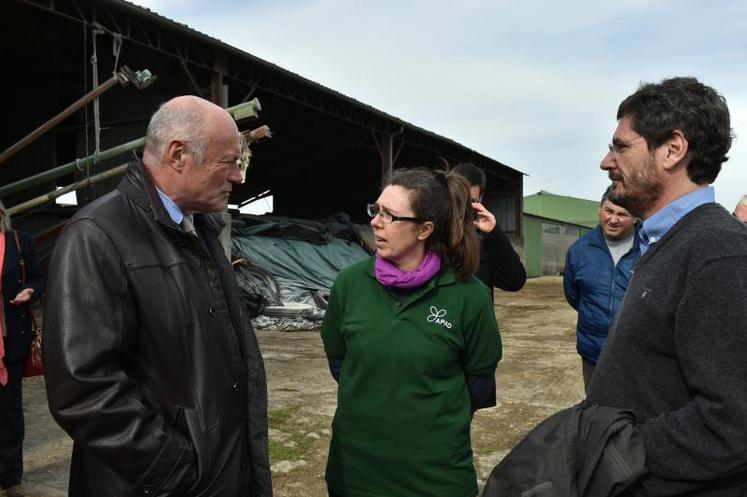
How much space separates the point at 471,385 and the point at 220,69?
38.4 feet

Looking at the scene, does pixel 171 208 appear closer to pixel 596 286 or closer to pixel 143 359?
pixel 143 359

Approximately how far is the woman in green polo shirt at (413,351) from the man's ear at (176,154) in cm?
85

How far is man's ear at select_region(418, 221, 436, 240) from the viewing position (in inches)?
95.5

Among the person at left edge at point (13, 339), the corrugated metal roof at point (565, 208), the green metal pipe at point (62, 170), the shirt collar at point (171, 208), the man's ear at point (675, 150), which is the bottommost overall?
the person at left edge at point (13, 339)

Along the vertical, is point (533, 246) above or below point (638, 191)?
above

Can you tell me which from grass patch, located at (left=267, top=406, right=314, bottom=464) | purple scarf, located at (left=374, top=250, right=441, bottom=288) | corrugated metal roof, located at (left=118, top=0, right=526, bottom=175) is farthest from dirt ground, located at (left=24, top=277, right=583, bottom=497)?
corrugated metal roof, located at (left=118, top=0, right=526, bottom=175)

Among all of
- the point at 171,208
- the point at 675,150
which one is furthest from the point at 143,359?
the point at 675,150

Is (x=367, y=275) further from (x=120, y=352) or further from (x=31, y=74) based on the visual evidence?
(x=31, y=74)

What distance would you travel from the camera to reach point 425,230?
2.44 m

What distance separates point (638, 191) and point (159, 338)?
1.39 metres

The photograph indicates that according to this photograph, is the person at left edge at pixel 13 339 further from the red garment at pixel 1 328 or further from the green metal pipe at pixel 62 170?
the green metal pipe at pixel 62 170

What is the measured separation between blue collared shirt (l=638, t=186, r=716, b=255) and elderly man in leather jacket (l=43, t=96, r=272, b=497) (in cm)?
127

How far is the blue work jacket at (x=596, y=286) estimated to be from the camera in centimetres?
340

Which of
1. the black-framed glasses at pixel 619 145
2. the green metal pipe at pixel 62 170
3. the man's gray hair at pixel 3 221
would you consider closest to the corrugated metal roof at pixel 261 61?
the green metal pipe at pixel 62 170
